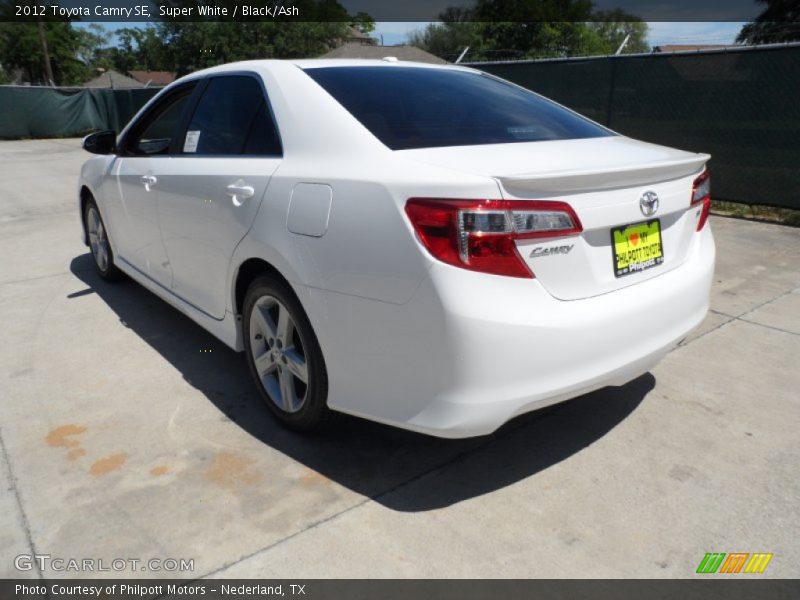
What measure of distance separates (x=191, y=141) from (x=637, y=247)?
2363mm

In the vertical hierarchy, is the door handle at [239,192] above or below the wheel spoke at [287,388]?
above

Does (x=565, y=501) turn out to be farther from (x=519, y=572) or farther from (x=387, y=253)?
(x=387, y=253)

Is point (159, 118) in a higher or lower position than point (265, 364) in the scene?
higher

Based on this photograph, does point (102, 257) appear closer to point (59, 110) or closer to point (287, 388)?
point (287, 388)

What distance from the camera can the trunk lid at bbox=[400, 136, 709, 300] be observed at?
6.97 feet

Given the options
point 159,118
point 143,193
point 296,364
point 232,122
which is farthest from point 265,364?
point 159,118

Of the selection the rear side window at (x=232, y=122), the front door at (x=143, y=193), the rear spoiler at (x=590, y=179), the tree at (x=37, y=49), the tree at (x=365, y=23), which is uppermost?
the tree at (x=365, y=23)

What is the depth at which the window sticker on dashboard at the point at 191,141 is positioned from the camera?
3454 millimetres

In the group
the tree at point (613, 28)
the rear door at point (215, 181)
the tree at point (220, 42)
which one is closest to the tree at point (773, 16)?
the tree at point (220, 42)

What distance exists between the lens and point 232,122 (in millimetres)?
3188

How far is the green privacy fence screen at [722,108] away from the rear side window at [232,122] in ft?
20.5

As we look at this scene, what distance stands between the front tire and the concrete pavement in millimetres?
160

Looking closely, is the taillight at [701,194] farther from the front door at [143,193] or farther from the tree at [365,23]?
the tree at [365,23]

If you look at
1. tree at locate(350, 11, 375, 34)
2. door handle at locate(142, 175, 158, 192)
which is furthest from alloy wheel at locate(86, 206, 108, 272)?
tree at locate(350, 11, 375, 34)
